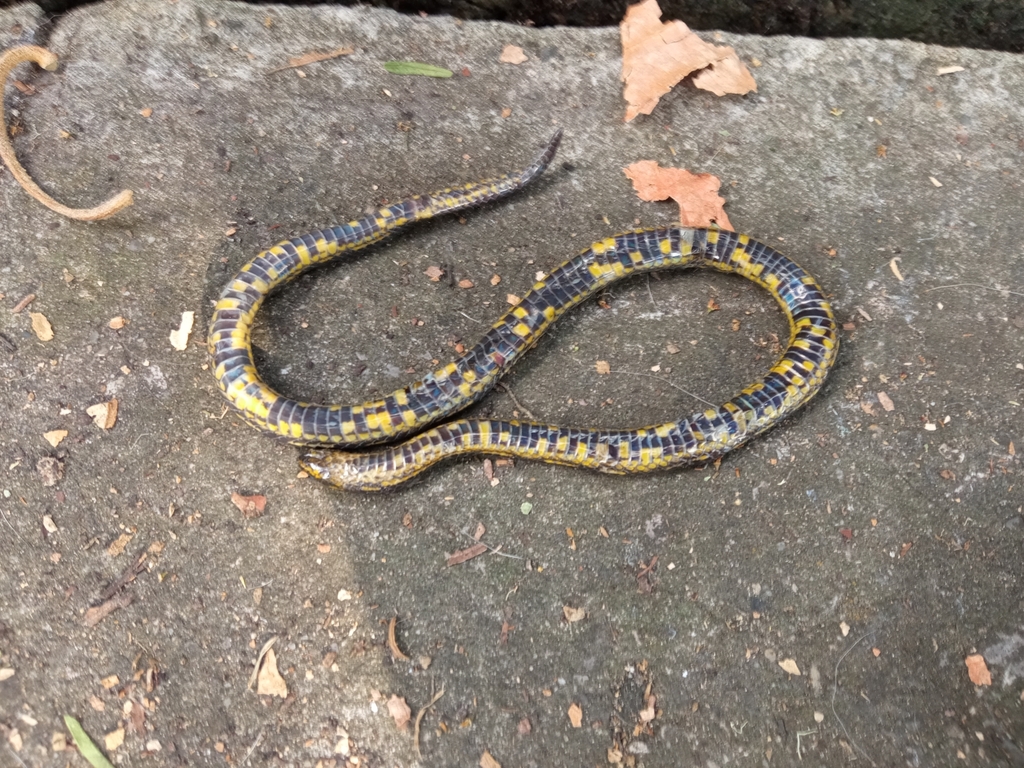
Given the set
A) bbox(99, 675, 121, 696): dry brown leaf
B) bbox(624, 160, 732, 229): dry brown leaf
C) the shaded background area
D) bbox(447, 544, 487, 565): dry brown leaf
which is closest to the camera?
bbox(99, 675, 121, 696): dry brown leaf

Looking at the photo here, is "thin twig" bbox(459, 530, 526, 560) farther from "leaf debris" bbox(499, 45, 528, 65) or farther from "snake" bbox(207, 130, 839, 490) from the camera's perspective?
"leaf debris" bbox(499, 45, 528, 65)

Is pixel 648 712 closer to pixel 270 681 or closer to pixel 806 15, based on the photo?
pixel 270 681

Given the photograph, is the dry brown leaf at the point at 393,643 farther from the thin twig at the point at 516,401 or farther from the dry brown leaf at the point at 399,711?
the thin twig at the point at 516,401

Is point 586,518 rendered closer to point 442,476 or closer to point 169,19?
point 442,476

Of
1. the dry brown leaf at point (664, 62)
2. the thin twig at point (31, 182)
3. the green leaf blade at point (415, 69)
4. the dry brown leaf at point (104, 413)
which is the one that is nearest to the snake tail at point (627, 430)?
the dry brown leaf at point (104, 413)

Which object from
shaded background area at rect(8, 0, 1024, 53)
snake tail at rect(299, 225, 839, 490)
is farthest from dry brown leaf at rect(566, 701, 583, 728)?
shaded background area at rect(8, 0, 1024, 53)

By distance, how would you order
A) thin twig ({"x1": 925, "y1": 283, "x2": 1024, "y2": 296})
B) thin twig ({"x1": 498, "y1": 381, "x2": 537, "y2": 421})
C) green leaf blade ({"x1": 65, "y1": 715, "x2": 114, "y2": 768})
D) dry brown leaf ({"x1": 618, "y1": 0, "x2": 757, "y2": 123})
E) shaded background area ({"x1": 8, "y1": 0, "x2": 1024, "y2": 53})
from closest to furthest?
green leaf blade ({"x1": 65, "y1": 715, "x2": 114, "y2": 768}) → thin twig ({"x1": 498, "y1": 381, "x2": 537, "y2": 421}) → thin twig ({"x1": 925, "y1": 283, "x2": 1024, "y2": 296}) → dry brown leaf ({"x1": 618, "y1": 0, "x2": 757, "y2": 123}) → shaded background area ({"x1": 8, "y1": 0, "x2": 1024, "y2": 53})
